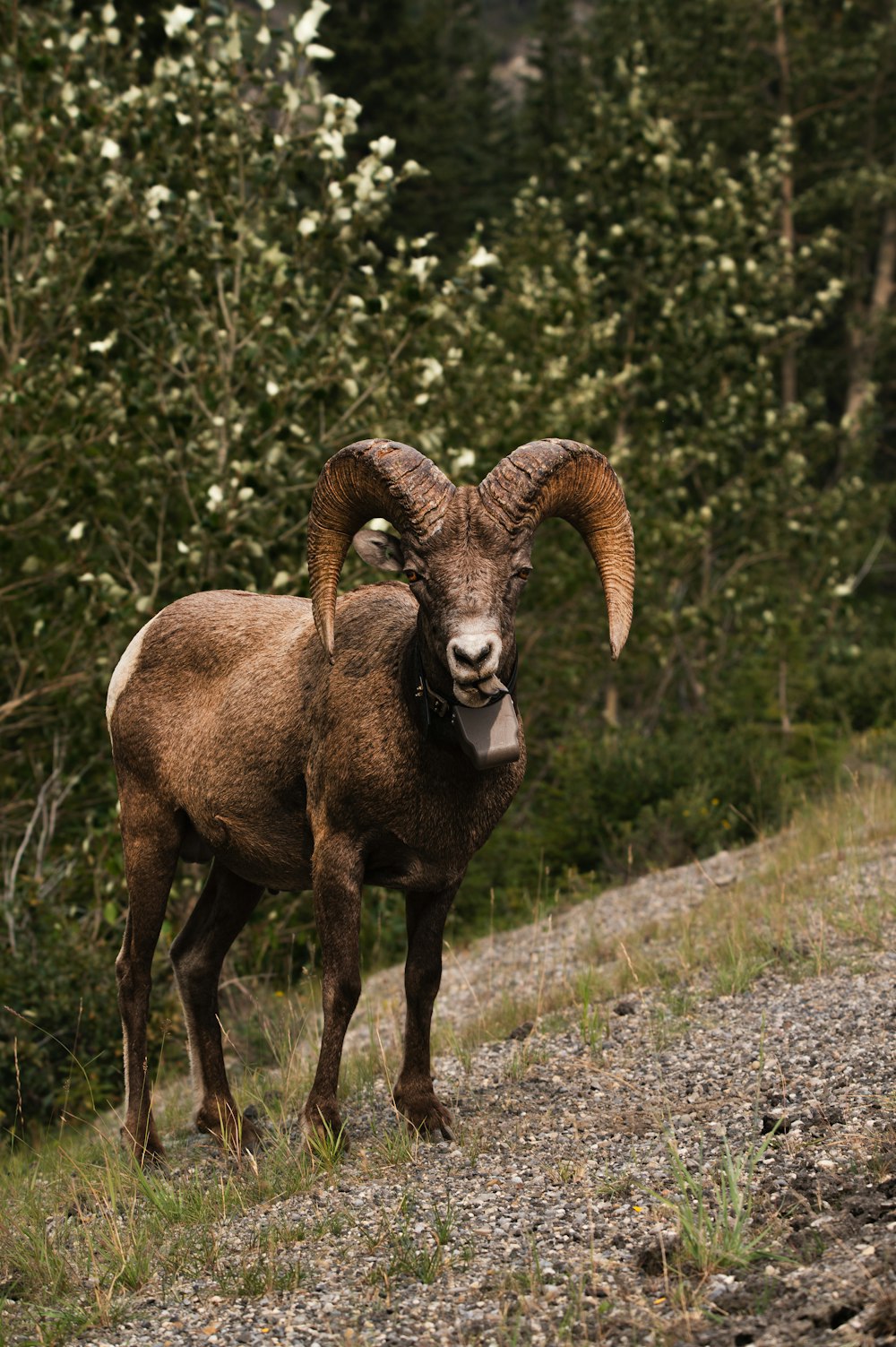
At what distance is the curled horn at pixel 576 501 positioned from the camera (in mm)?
5293

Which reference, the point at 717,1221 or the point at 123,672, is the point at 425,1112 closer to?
the point at 717,1221

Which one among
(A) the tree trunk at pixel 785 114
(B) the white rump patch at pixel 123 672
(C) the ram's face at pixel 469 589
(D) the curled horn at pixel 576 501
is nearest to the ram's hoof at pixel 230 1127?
(B) the white rump patch at pixel 123 672

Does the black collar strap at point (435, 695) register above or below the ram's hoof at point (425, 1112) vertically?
above

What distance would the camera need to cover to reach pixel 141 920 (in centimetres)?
646

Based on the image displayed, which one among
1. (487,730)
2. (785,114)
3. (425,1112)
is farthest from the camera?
(785,114)

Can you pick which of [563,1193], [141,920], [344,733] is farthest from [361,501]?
[563,1193]

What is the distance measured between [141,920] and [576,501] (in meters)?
2.75

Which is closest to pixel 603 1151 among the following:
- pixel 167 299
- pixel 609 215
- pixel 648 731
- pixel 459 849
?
pixel 459 849

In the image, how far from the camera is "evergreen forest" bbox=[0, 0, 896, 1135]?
9828mm

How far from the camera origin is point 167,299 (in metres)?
11.0

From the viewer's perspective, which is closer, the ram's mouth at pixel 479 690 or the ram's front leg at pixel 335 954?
the ram's mouth at pixel 479 690

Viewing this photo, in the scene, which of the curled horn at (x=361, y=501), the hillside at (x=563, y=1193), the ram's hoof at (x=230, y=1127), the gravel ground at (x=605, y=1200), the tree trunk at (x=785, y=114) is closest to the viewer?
the gravel ground at (x=605, y=1200)

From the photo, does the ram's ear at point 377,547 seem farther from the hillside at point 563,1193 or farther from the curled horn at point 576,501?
the hillside at point 563,1193

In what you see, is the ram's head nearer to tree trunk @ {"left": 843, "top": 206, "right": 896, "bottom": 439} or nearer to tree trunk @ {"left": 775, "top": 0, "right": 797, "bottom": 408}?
tree trunk @ {"left": 775, "top": 0, "right": 797, "bottom": 408}
